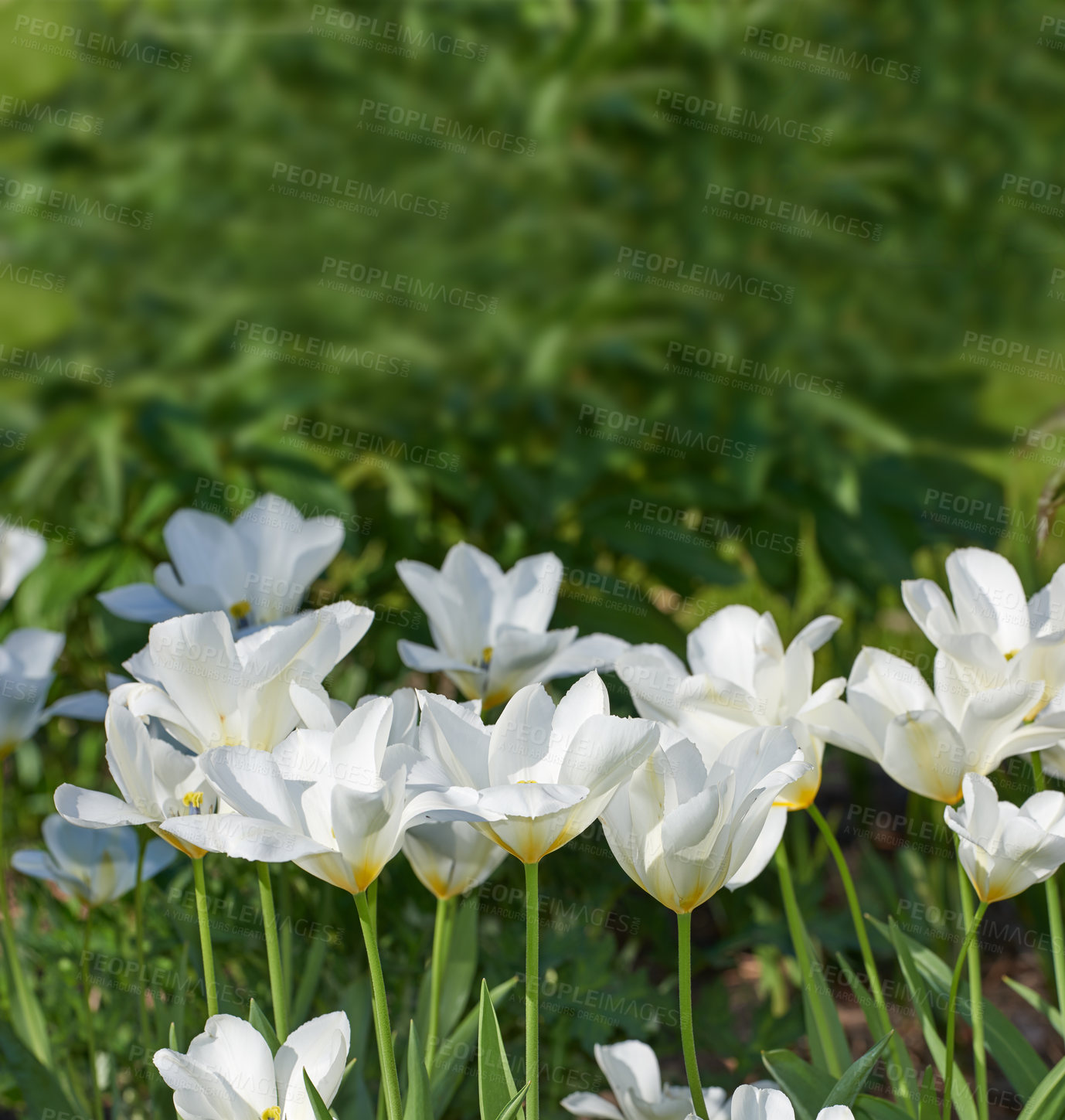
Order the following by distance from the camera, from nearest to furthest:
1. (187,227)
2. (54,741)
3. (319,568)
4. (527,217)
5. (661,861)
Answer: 1. (661,861)
2. (319,568)
3. (54,741)
4. (527,217)
5. (187,227)

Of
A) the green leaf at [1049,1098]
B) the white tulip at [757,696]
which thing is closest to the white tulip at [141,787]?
the white tulip at [757,696]

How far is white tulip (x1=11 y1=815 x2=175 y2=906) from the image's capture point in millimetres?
831

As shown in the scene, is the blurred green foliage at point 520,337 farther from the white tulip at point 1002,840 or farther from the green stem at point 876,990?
the white tulip at point 1002,840

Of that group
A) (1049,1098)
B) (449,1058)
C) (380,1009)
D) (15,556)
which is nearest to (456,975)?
(449,1058)

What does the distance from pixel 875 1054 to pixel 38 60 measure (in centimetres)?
309

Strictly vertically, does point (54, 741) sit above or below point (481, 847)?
below

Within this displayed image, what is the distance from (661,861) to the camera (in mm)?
552

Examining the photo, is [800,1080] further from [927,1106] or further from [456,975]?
[456,975]

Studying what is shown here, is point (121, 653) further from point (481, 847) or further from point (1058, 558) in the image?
point (1058, 558)

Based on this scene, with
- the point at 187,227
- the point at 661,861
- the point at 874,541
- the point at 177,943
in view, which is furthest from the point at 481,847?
the point at 187,227

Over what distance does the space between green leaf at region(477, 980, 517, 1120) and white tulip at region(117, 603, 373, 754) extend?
0.62ft

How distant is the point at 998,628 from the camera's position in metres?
0.69

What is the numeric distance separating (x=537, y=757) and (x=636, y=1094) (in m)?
0.24

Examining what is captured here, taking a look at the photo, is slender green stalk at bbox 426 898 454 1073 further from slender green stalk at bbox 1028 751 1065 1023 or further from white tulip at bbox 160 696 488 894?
slender green stalk at bbox 1028 751 1065 1023
